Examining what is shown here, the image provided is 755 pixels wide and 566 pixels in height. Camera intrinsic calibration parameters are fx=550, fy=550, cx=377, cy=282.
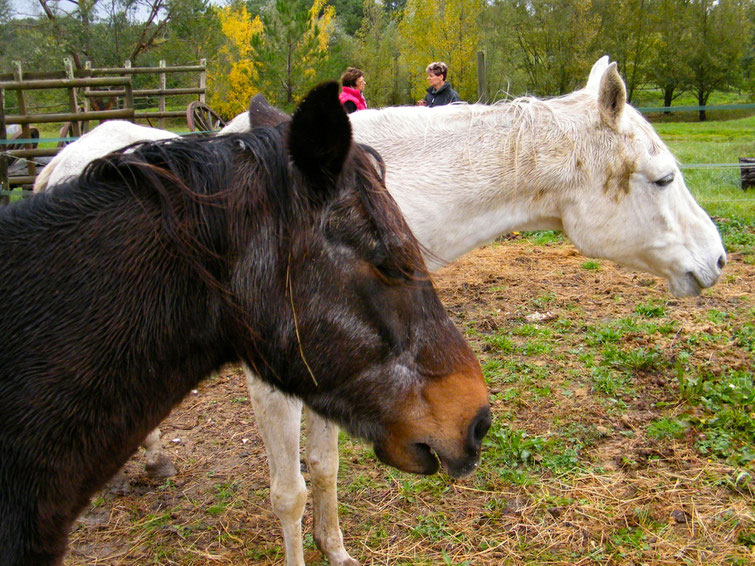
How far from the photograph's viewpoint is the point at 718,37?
2925 centimetres

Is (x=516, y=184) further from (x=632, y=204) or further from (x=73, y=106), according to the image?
(x=73, y=106)

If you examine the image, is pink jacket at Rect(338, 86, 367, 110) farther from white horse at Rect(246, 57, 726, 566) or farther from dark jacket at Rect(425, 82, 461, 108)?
white horse at Rect(246, 57, 726, 566)

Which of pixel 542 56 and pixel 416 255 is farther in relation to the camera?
pixel 542 56

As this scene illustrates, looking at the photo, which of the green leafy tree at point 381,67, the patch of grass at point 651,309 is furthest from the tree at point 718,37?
the patch of grass at point 651,309

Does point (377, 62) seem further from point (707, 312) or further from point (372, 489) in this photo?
point (372, 489)

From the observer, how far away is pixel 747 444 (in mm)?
3291

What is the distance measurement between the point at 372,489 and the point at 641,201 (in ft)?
7.24

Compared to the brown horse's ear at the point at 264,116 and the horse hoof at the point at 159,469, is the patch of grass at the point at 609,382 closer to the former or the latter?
Answer: the horse hoof at the point at 159,469

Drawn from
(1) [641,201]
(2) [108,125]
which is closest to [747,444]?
(1) [641,201]

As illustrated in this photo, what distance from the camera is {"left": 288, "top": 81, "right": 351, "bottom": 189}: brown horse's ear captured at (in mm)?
1207

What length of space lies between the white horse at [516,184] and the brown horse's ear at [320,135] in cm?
133

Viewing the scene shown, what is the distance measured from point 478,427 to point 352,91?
20.6ft

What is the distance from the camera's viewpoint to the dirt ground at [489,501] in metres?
2.76

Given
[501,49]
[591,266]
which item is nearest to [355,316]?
[591,266]
